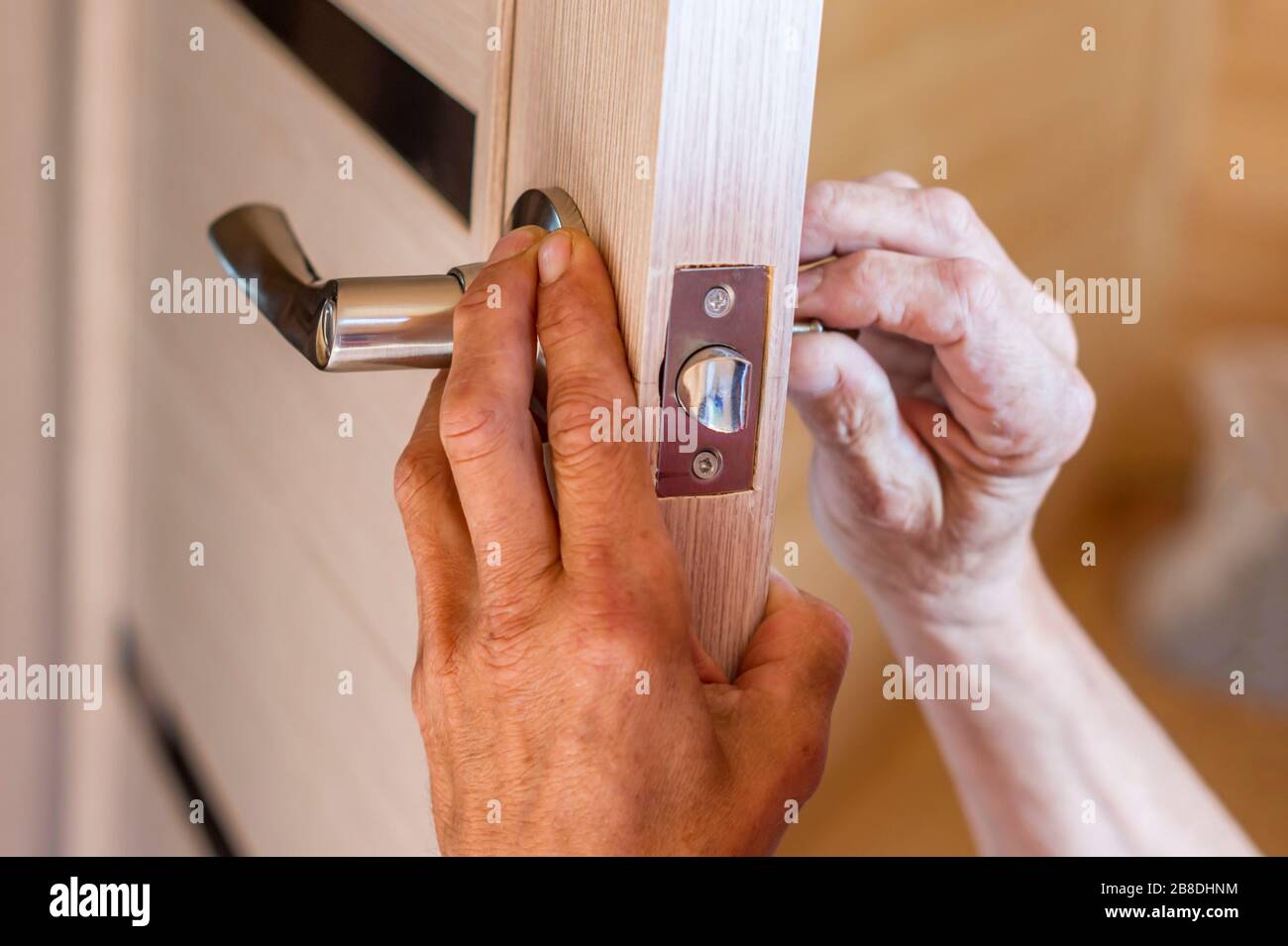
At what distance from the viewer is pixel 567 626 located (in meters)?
0.35

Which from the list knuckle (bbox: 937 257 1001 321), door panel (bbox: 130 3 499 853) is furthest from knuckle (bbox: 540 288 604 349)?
knuckle (bbox: 937 257 1001 321)

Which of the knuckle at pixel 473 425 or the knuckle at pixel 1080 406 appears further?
the knuckle at pixel 1080 406

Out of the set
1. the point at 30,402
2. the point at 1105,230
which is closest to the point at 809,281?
the point at 30,402

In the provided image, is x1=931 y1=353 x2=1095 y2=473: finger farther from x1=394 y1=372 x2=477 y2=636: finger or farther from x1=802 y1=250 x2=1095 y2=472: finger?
x1=394 y1=372 x2=477 y2=636: finger

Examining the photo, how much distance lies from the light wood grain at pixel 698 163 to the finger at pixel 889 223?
0.57 feet

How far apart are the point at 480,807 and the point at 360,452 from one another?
272 mm

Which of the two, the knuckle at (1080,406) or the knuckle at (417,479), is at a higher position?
the knuckle at (1080,406)

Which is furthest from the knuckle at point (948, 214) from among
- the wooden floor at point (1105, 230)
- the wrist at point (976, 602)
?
the wooden floor at point (1105, 230)

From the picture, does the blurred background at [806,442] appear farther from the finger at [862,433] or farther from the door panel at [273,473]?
the finger at [862,433]

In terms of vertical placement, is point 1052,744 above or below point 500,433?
below

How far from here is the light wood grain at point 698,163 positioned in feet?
1.04

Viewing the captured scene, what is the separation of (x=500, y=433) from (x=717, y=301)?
2.8 inches

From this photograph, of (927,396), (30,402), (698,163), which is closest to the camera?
(698,163)

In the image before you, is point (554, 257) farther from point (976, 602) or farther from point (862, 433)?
point (976, 602)
